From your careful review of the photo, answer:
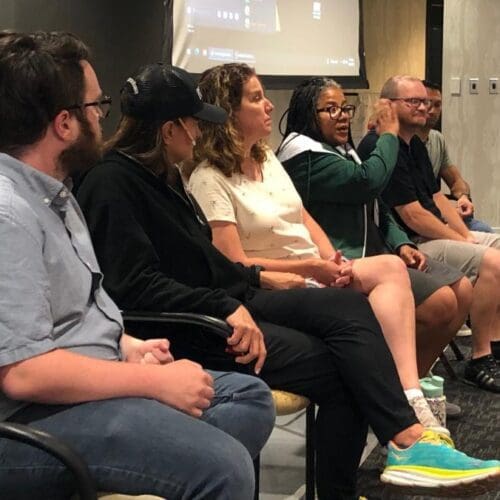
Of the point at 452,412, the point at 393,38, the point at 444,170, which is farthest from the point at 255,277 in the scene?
the point at 393,38

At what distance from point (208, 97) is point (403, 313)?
87cm

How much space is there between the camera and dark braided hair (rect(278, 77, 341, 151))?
302cm

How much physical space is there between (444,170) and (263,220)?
219cm

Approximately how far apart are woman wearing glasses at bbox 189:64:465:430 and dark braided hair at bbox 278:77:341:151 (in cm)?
36

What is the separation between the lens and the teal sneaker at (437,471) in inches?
79.1

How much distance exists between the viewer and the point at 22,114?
4.67ft

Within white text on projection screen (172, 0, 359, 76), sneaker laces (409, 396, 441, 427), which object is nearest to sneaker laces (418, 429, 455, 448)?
sneaker laces (409, 396, 441, 427)

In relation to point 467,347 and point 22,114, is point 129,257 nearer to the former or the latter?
point 22,114

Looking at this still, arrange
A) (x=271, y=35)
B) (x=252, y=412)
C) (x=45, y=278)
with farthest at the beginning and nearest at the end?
(x=271, y=35), (x=252, y=412), (x=45, y=278)

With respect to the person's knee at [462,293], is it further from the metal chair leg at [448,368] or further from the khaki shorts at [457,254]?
the metal chair leg at [448,368]

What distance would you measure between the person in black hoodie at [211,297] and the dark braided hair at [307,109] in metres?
0.95

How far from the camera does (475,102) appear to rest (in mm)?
6113

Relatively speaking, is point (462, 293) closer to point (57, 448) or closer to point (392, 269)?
point (392, 269)

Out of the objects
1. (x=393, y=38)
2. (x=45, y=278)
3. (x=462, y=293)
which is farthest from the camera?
(x=393, y=38)
